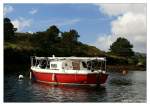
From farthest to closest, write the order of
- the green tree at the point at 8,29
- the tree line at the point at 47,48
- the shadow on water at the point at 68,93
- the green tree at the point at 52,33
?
the tree line at the point at 47,48 → the green tree at the point at 52,33 → the green tree at the point at 8,29 → the shadow on water at the point at 68,93

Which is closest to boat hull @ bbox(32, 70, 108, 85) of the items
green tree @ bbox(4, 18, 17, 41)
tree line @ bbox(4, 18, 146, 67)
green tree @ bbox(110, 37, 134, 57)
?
green tree @ bbox(4, 18, 17, 41)

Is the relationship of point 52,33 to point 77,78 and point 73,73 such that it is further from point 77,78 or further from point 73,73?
point 77,78

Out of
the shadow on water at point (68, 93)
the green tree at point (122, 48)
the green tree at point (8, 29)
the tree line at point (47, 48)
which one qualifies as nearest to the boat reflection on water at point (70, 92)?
the shadow on water at point (68, 93)

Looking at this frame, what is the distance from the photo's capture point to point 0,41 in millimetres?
27422

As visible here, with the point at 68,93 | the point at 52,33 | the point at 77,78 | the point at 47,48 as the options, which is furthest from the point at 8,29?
the point at 68,93

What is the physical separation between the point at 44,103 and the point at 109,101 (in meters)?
4.58

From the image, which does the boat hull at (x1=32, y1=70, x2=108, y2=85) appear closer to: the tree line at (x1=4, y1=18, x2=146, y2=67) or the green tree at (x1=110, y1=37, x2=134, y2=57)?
the green tree at (x1=110, y1=37, x2=134, y2=57)

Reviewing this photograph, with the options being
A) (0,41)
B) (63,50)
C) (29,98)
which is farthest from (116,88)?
(63,50)

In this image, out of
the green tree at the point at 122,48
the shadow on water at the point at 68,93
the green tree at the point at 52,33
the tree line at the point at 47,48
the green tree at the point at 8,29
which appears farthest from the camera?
the tree line at the point at 47,48

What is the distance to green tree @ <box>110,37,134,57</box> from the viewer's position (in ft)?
154

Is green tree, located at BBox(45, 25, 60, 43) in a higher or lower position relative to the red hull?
higher

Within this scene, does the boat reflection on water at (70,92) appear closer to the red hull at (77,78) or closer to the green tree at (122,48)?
the red hull at (77,78)

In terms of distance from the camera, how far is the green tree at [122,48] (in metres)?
47.0

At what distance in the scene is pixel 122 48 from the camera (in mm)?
56469
